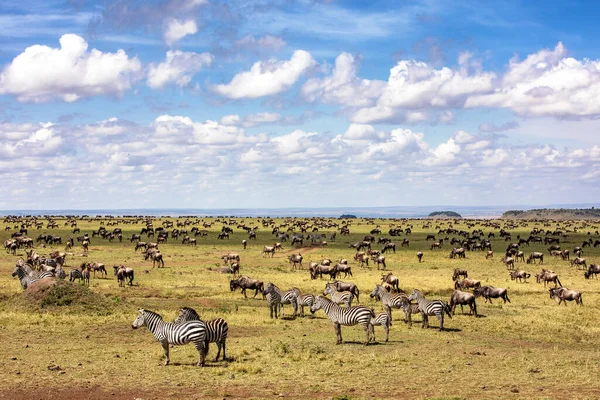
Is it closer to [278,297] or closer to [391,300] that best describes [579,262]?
[391,300]

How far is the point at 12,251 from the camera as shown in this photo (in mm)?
64875

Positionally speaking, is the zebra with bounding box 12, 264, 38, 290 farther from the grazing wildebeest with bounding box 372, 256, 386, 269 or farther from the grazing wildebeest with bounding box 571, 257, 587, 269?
the grazing wildebeest with bounding box 571, 257, 587, 269

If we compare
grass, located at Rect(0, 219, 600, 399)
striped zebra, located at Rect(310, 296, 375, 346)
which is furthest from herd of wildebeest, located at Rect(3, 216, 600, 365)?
grass, located at Rect(0, 219, 600, 399)

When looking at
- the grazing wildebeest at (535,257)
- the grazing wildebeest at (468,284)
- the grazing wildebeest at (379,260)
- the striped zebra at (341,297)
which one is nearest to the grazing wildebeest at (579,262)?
the grazing wildebeest at (535,257)

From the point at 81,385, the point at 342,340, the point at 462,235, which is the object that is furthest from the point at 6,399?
the point at 462,235

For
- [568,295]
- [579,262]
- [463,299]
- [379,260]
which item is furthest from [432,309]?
[579,262]

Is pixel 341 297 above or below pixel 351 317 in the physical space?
below

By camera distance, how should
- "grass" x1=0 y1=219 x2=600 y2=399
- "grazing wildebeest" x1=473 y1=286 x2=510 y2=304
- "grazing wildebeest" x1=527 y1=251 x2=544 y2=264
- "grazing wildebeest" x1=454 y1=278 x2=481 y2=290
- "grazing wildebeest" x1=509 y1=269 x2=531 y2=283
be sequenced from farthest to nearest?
"grazing wildebeest" x1=527 y1=251 x2=544 y2=264 < "grazing wildebeest" x1=509 y1=269 x2=531 y2=283 < "grazing wildebeest" x1=454 y1=278 x2=481 y2=290 < "grazing wildebeest" x1=473 y1=286 x2=510 y2=304 < "grass" x1=0 y1=219 x2=600 y2=399

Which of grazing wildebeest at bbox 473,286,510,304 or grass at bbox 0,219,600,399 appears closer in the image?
grass at bbox 0,219,600,399

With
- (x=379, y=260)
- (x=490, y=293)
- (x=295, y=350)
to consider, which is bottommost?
(x=295, y=350)

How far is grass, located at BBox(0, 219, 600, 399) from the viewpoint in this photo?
710 inches

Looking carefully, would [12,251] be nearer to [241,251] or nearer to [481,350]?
[241,251]

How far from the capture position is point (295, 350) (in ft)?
75.1

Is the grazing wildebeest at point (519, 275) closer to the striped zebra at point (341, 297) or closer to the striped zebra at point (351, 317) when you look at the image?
the striped zebra at point (341, 297)
